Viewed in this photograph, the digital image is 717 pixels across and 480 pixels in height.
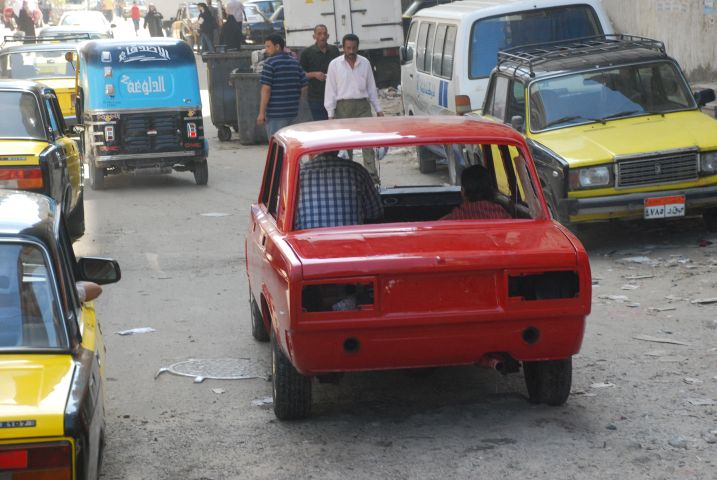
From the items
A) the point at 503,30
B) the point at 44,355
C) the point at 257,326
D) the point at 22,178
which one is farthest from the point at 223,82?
the point at 44,355

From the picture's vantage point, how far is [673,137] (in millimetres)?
10938

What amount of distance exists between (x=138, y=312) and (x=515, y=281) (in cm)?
442

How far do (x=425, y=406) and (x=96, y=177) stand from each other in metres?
11.9

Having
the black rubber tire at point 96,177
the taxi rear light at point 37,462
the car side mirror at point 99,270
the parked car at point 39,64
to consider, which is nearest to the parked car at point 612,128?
the car side mirror at point 99,270

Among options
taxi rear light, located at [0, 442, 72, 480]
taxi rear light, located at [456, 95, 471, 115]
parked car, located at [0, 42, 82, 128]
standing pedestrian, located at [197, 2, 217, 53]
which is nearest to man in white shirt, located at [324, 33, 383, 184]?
taxi rear light, located at [456, 95, 471, 115]

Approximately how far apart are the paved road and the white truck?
18130mm

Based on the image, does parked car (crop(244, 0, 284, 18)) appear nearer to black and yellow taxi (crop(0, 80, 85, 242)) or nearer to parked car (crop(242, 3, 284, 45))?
parked car (crop(242, 3, 284, 45))

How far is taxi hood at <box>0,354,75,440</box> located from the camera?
13.5 feet

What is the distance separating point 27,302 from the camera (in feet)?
16.0

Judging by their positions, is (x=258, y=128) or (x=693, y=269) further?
(x=258, y=128)

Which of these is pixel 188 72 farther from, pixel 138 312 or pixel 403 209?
pixel 403 209

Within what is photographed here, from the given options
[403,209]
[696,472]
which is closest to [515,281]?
[696,472]

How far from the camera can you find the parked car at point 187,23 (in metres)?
49.1

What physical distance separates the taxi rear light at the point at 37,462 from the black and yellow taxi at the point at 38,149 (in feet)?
24.1
